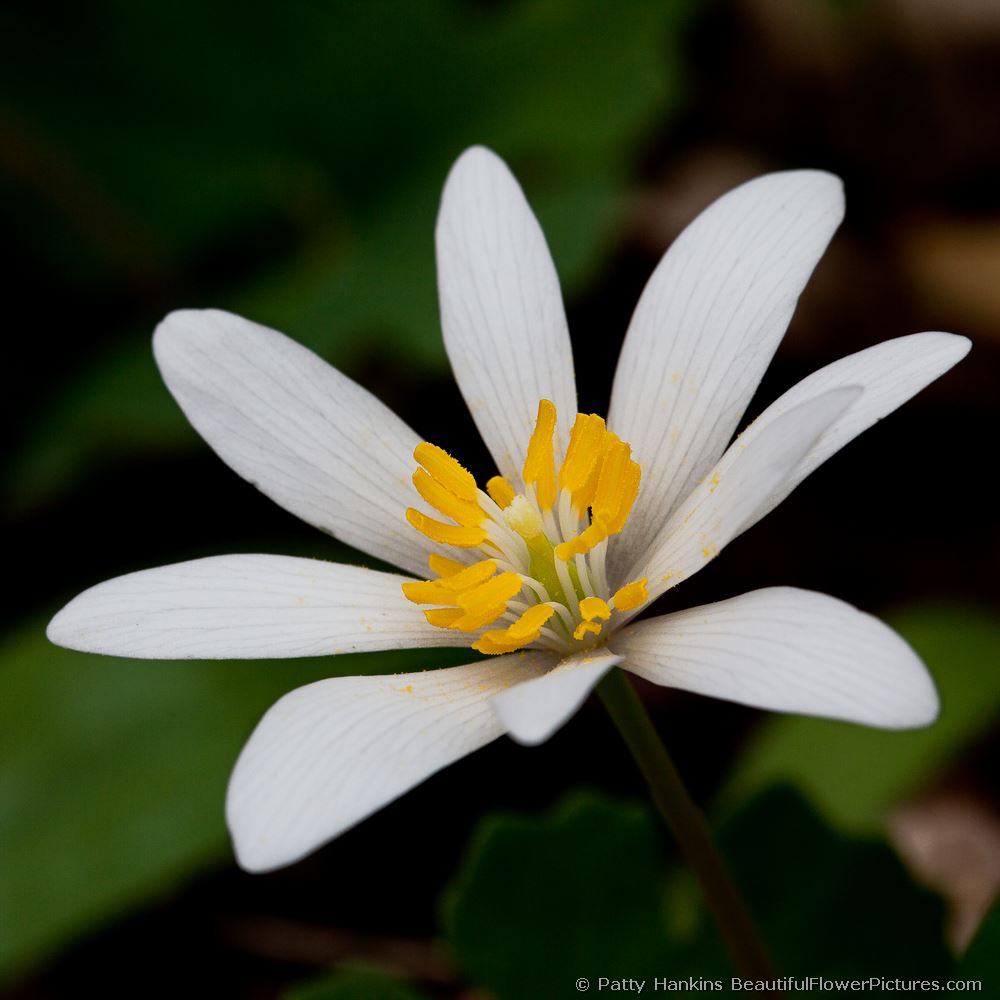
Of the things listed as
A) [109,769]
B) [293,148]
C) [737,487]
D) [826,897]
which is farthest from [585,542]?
[293,148]

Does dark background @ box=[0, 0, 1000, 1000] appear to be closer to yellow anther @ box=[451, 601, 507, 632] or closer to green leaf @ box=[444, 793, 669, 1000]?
green leaf @ box=[444, 793, 669, 1000]

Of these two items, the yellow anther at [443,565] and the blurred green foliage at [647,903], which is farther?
the blurred green foliage at [647,903]

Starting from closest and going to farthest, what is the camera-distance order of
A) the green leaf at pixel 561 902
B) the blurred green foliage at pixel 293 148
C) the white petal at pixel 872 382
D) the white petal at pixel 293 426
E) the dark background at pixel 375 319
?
1. the white petal at pixel 872 382
2. the white petal at pixel 293 426
3. the green leaf at pixel 561 902
4. the dark background at pixel 375 319
5. the blurred green foliage at pixel 293 148

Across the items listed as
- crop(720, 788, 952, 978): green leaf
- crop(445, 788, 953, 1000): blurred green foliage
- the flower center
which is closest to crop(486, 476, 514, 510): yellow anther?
the flower center

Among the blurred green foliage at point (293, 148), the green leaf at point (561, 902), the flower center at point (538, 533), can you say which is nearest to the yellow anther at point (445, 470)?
the flower center at point (538, 533)

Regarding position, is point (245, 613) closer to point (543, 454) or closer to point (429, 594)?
point (429, 594)

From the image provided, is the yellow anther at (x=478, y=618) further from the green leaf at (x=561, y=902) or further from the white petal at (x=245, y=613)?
the green leaf at (x=561, y=902)

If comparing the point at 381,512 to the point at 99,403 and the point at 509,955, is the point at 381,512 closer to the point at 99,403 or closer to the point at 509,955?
the point at 509,955

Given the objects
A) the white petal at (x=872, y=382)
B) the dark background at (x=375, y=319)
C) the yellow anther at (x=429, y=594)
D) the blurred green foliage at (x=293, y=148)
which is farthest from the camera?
the blurred green foliage at (x=293, y=148)
